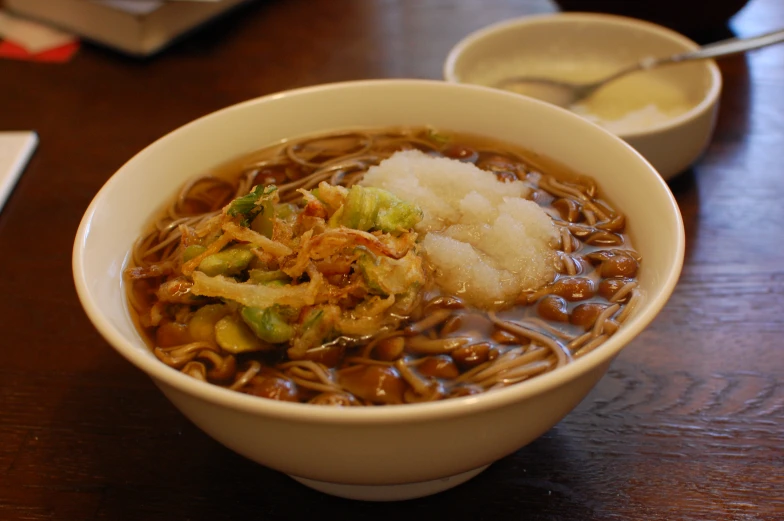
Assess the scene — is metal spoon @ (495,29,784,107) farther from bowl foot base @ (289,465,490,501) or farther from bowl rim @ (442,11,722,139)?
bowl foot base @ (289,465,490,501)

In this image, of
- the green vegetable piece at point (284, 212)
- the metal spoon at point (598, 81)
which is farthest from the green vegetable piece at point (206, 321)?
the metal spoon at point (598, 81)

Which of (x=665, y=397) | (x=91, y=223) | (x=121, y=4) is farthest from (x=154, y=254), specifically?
(x=121, y=4)

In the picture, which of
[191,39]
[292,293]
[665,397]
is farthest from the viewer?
[191,39]

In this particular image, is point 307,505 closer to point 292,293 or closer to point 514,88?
point 292,293

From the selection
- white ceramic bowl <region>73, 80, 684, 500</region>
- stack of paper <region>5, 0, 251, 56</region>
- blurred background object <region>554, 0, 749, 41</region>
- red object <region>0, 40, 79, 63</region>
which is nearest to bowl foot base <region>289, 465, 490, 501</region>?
white ceramic bowl <region>73, 80, 684, 500</region>

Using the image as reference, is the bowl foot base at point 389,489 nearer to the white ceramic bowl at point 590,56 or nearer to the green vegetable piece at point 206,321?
the green vegetable piece at point 206,321

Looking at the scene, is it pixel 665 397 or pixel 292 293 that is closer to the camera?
pixel 292 293

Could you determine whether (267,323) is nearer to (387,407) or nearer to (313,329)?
(313,329)

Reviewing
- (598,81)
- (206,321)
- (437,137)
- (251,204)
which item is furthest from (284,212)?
(598,81)
